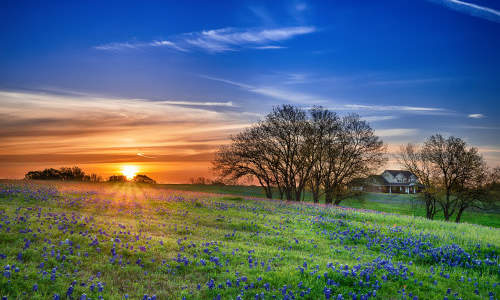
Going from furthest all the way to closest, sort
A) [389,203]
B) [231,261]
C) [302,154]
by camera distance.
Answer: [389,203] → [302,154] → [231,261]

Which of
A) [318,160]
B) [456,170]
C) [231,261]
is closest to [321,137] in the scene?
[318,160]

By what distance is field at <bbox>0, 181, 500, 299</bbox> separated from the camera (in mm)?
8258

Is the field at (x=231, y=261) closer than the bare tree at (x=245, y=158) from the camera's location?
Yes

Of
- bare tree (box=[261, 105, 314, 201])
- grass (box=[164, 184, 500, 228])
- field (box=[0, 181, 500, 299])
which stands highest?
bare tree (box=[261, 105, 314, 201])

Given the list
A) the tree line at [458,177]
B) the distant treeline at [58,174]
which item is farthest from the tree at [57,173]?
the tree line at [458,177]

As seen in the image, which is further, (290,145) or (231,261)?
(290,145)

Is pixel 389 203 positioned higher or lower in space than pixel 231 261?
lower

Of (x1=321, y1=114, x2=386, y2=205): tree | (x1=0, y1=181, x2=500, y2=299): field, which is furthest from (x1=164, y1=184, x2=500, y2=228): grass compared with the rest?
(x1=0, y1=181, x2=500, y2=299): field

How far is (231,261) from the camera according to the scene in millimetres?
10523

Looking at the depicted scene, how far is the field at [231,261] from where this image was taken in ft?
27.1

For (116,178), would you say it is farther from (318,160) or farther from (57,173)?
(318,160)

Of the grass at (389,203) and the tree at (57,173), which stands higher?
the tree at (57,173)

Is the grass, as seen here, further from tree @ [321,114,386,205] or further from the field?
the field

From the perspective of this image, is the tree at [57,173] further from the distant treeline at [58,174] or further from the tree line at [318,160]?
the tree line at [318,160]
